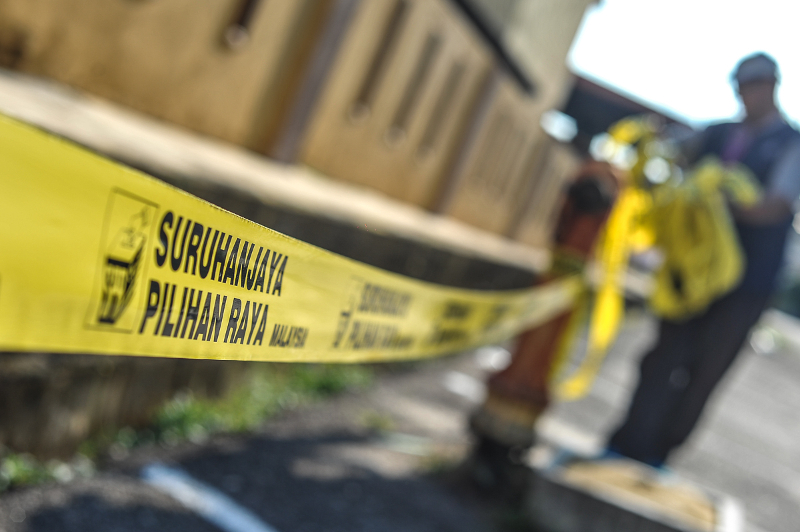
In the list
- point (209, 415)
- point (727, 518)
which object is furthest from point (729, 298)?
point (209, 415)

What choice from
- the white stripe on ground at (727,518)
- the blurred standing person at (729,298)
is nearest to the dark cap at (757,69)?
the blurred standing person at (729,298)

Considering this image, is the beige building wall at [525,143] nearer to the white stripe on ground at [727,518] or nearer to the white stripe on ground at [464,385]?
the white stripe on ground at [464,385]

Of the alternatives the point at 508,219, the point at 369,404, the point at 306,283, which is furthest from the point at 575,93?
the point at 306,283

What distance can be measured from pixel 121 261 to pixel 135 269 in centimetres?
3

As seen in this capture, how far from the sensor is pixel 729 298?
13.9ft

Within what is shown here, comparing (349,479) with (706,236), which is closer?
(349,479)

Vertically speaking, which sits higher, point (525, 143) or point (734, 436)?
point (525, 143)

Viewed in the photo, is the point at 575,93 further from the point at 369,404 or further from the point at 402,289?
the point at 402,289

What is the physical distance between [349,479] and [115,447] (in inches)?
45.2

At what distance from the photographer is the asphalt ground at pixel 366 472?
103 inches

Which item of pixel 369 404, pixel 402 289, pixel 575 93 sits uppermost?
pixel 575 93

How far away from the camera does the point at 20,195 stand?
1.09 m

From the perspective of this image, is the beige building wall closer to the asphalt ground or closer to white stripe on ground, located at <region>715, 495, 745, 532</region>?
the asphalt ground

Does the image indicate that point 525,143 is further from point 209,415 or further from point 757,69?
point 209,415
